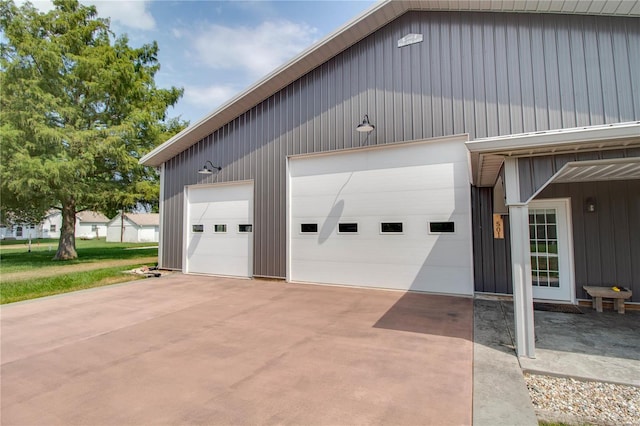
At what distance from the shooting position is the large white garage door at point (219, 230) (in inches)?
371

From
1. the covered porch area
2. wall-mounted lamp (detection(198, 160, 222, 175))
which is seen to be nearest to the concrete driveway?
the covered porch area

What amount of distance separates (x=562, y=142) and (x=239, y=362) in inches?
166

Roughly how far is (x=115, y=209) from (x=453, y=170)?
15.5 metres

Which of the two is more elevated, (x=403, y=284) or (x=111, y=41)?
(x=111, y=41)

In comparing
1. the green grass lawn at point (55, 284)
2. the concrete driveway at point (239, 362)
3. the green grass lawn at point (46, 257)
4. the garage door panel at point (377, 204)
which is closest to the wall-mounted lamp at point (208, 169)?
the garage door panel at point (377, 204)

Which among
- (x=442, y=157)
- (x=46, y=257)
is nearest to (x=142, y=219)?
(x=46, y=257)

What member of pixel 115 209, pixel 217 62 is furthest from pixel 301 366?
pixel 115 209

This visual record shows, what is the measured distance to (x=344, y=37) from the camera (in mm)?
7785

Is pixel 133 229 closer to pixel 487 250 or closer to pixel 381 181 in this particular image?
pixel 381 181

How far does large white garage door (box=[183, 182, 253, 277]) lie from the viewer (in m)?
9.41

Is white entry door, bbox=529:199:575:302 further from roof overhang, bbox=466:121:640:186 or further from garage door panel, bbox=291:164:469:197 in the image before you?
roof overhang, bbox=466:121:640:186

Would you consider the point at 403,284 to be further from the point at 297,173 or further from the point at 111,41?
the point at 111,41

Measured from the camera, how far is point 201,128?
9.70m

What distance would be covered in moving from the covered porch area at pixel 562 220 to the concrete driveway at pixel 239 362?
1.41 meters
